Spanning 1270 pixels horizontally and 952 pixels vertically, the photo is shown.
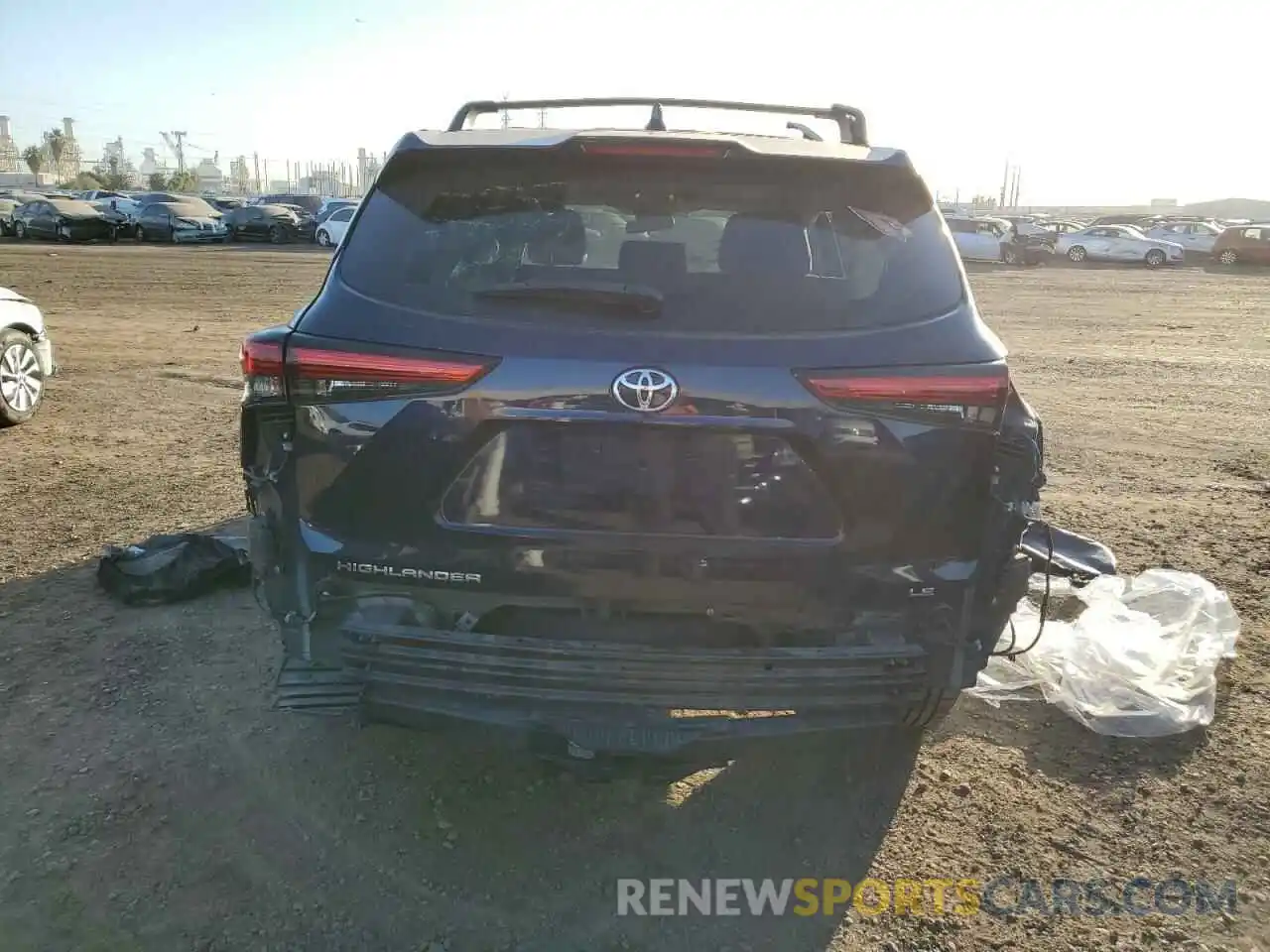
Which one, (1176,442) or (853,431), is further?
(1176,442)

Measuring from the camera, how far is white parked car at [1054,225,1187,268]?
34.3 metres

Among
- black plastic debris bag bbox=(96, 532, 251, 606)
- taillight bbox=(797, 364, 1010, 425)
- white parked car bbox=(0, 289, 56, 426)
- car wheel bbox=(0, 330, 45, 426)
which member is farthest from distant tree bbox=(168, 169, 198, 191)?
taillight bbox=(797, 364, 1010, 425)

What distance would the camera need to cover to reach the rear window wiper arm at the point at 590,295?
2.42m

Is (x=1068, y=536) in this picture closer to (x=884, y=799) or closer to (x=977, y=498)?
(x=884, y=799)

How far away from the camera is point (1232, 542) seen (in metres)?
5.63

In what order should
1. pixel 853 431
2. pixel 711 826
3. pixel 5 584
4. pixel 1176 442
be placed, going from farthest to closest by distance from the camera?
pixel 1176 442
pixel 5 584
pixel 711 826
pixel 853 431

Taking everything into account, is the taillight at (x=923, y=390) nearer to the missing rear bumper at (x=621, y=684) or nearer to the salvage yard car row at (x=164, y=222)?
the missing rear bumper at (x=621, y=684)

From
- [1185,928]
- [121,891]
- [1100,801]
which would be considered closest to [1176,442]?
[1100,801]

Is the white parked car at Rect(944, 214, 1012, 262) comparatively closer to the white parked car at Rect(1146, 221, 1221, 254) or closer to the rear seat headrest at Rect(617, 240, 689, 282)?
the white parked car at Rect(1146, 221, 1221, 254)

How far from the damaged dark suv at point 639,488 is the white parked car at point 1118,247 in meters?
37.1

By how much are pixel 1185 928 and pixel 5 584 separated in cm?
508

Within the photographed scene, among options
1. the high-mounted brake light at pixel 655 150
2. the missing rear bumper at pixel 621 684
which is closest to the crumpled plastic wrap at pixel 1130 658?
the missing rear bumper at pixel 621 684

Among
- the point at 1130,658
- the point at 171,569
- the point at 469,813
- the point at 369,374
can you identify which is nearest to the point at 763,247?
the point at 369,374

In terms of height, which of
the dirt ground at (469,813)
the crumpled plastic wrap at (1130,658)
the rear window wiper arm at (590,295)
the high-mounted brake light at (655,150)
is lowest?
the dirt ground at (469,813)
